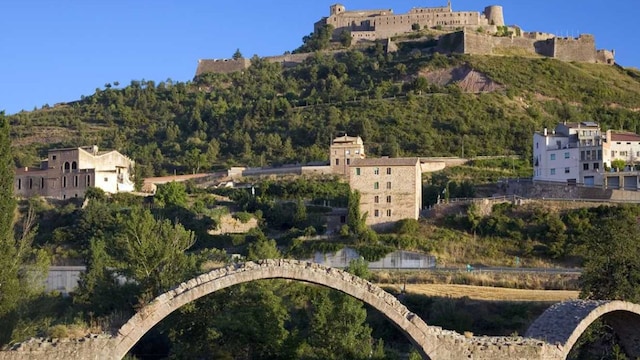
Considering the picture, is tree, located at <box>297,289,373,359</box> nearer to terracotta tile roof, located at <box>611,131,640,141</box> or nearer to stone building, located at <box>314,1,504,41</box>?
terracotta tile roof, located at <box>611,131,640,141</box>

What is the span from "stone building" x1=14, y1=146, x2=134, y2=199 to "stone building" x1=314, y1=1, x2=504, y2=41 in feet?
160

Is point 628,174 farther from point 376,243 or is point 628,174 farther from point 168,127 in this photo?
point 168,127

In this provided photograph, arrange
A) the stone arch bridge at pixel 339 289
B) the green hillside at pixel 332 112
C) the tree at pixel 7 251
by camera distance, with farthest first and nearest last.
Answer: the green hillside at pixel 332 112, the tree at pixel 7 251, the stone arch bridge at pixel 339 289

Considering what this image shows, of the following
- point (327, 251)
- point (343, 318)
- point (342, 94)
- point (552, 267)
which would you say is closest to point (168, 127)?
point (342, 94)

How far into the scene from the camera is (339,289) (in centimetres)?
1359

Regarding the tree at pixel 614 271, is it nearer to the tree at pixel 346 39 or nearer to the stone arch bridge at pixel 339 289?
the stone arch bridge at pixel 339 289

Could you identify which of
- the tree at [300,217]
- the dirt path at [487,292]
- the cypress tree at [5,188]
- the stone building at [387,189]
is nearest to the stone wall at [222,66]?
the tree at [300,217]

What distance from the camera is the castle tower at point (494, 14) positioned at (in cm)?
9800

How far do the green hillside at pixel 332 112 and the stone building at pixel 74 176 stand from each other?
569 cm

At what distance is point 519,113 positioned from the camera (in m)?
66.8

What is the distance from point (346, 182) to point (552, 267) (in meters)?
18.7

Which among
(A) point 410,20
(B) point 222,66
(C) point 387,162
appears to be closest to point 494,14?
(A) point 410,20

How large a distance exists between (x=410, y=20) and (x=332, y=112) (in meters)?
35.4

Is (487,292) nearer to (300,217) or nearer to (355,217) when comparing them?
(355,217)
